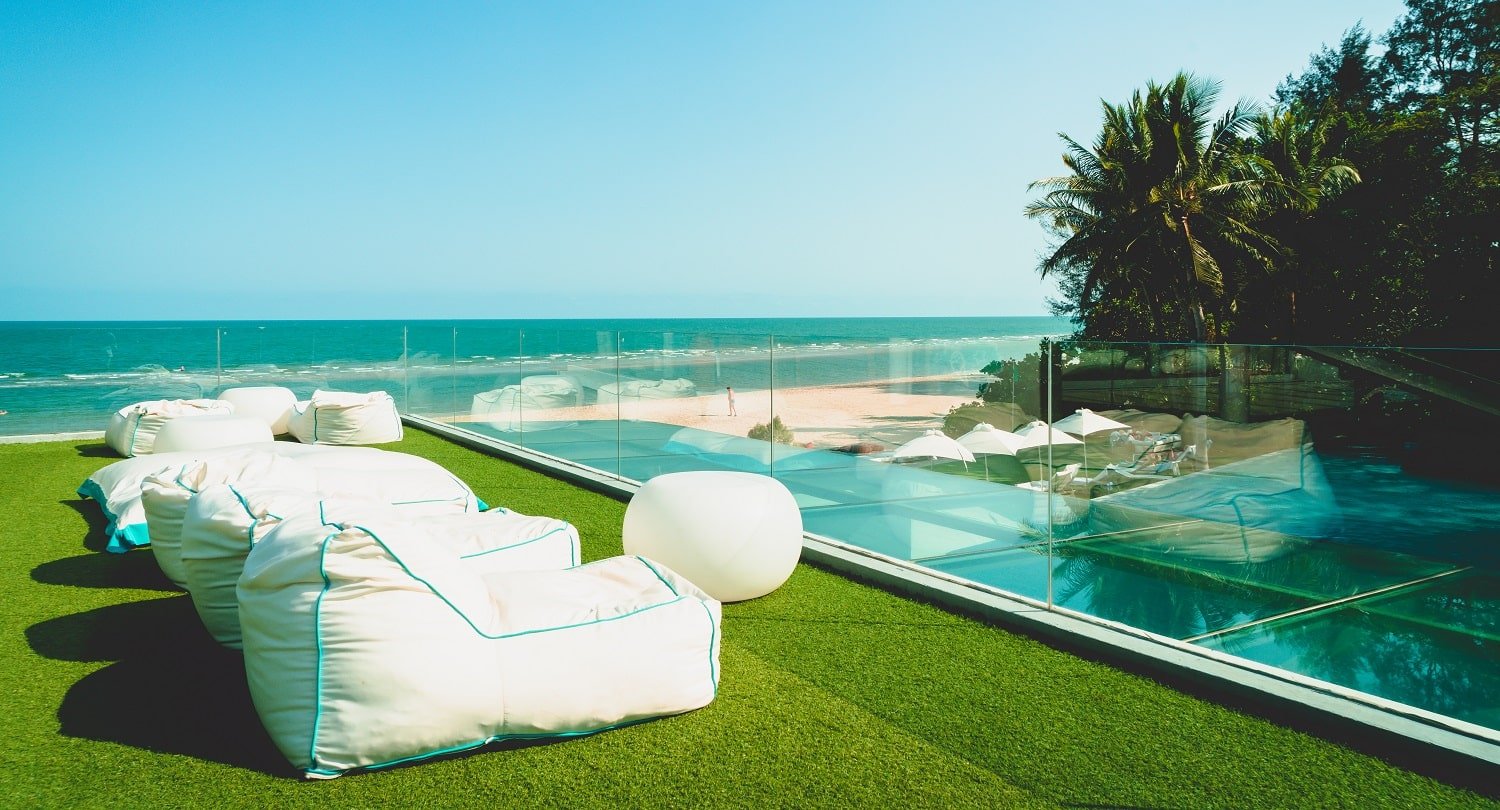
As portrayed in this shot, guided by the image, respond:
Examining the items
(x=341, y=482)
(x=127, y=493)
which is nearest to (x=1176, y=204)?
(x=341, y=482)

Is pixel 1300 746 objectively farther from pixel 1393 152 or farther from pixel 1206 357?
pixel 1393 152

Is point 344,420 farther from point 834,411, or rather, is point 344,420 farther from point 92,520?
point 834,411

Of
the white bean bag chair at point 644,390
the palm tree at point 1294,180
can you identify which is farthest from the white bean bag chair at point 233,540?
the palm tree at point 1294,180

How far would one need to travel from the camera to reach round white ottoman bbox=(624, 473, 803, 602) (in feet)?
14.7

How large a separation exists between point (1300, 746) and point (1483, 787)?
1.53 feet

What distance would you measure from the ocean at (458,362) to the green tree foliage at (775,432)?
0.30m

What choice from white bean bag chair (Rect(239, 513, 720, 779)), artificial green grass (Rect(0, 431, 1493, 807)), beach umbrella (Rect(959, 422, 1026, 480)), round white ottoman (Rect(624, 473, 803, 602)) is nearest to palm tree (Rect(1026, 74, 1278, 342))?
beach umbrella (Rect(959, 422, 1026, 480))

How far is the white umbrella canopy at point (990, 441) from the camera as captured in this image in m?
5.35

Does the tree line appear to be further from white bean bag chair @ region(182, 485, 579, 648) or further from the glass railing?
white bean bag chair @ region(182, 485, 579, 648)

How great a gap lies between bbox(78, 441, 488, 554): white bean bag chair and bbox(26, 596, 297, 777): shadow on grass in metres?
0.97

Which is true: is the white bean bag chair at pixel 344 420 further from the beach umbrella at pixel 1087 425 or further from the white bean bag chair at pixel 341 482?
the beach umbrella at pixel 1087 425

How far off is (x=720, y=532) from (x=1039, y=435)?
5.98 ft

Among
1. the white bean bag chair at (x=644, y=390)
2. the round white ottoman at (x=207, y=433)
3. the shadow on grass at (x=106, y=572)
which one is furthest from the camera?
the round white ottoman at (x=207, y=433)

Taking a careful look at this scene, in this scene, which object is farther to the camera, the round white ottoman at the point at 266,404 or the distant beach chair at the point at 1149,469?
the round white ottoman at the point at 266,404
